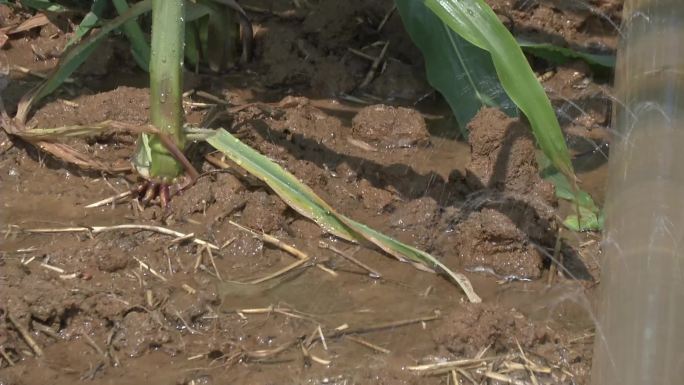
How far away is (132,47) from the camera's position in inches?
155

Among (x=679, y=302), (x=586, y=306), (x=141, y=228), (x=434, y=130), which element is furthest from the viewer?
(x=434, y=130)

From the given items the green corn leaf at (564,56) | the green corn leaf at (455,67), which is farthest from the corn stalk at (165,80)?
the green corn leaf at (564,56)

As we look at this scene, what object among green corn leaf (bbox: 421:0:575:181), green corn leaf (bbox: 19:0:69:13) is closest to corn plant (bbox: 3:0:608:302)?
green corn leaf (bbox: 421:0:575:181)

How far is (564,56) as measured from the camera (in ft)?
13.5

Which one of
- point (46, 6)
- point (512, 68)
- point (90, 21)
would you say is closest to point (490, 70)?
point (512, 68)

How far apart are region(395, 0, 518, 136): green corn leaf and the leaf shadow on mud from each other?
0.30 metres

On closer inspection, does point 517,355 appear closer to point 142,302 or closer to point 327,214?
point 327,214

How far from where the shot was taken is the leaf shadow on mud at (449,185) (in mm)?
3268

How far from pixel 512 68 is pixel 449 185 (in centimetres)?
54

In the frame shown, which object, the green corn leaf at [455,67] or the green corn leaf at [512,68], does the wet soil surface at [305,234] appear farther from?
the green corn leaf at [512,68]

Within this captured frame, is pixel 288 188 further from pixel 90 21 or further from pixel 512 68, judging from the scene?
pixel 90 21

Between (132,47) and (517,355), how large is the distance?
182cm

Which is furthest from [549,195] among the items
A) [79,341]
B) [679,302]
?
[79,341]

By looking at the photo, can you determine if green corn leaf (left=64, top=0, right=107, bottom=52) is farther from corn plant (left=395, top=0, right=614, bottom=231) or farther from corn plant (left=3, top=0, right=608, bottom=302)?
corn plant (left=395, top=0, right=614, bottom=231)
